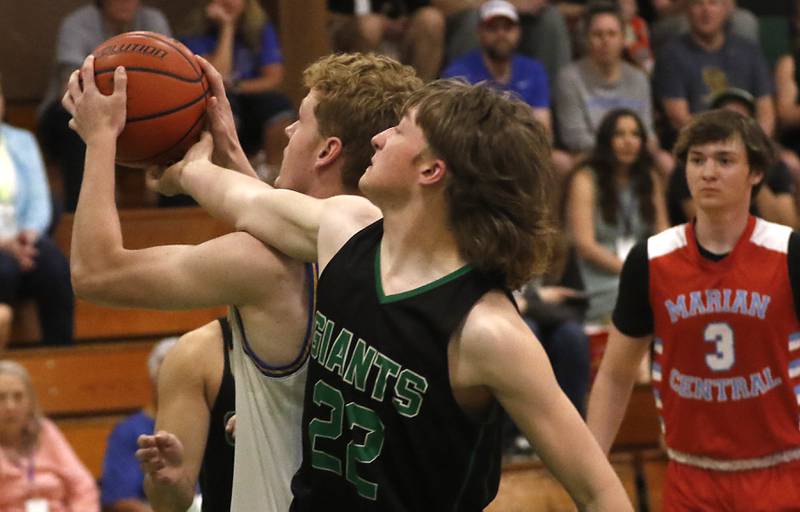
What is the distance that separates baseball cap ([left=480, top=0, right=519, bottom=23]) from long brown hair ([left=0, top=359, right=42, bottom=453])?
3618mm

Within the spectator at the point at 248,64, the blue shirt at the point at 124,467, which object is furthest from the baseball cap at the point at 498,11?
the blue shirt at the point at 124,467

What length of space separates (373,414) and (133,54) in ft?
3.12

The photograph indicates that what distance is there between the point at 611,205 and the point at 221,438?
421cm

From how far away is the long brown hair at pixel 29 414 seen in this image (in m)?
5.70

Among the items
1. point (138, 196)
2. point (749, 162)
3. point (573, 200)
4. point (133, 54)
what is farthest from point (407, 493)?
point (138, 196)

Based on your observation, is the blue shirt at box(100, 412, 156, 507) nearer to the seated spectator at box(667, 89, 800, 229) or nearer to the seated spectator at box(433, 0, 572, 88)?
the seated spectator at box(667, 89, 800, 229)

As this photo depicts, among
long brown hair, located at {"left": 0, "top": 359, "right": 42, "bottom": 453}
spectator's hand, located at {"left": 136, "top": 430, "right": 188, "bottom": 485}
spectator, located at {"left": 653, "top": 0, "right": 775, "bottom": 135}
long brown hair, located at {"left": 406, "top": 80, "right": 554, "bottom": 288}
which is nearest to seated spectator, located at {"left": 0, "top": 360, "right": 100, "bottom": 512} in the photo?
long brown hair, located at {"left": 0, "top": 359, "right": 42, "bottom": 453}

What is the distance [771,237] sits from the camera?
14.6 feet

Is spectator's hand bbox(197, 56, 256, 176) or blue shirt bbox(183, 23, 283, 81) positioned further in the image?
blue shirt bbox(183, 23, 283, 81)

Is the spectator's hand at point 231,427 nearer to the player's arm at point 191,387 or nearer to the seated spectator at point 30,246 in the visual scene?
the player's arm at point 191,387

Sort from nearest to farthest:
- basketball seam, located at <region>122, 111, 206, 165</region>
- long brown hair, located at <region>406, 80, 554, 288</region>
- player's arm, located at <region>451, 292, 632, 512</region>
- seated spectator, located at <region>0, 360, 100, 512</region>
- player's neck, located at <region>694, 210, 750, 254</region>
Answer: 1. player's arm, located at <region>451, 292, 632, 512</region>
2. long brown hair, located at <region>406, 80, 554, 288</region>
3. basketball seam, located at <region>122, 111, 206, 165</region>
4. player's neck, located at <region>694, 210, 750, 254</region>
5. seated spectator, located at <region>0, 360, 100, 512</region>

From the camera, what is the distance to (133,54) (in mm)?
2957

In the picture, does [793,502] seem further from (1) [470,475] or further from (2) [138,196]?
(2) [138,196]

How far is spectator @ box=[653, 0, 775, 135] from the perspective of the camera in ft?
29.1
